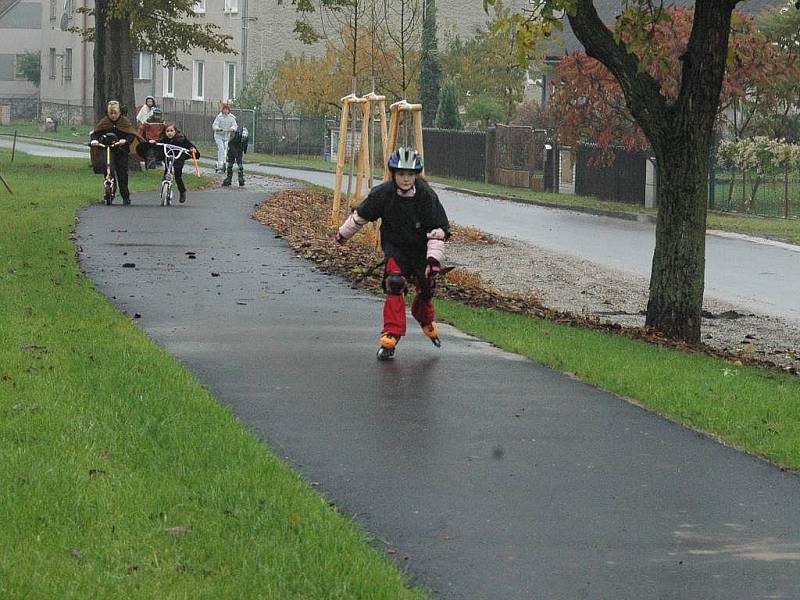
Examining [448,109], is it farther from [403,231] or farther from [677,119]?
[403,231]

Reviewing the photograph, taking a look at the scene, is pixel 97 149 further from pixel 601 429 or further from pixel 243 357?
pixel 601 429

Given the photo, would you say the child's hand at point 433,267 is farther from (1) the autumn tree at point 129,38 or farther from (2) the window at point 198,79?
(2) the window at point 198,79

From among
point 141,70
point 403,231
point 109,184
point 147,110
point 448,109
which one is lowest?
point 109,184

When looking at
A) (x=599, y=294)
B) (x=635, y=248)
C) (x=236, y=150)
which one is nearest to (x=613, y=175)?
(x=236, y=150)

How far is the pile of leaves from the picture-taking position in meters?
14.0

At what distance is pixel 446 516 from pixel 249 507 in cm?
83

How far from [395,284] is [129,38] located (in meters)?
29.5

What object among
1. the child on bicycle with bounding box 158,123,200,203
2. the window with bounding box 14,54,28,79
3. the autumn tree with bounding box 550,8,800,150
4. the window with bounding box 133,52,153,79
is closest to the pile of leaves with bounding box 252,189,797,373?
the child on bicycle with bounding box 158,123,200,203

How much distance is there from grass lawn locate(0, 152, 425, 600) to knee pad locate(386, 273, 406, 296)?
64.0 inches

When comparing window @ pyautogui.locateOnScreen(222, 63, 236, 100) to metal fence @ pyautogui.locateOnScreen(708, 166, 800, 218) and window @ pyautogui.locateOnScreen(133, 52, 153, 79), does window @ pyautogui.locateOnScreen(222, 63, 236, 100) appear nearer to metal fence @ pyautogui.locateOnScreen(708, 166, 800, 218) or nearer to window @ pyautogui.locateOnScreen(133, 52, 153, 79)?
window @ pyautogui.locateOnScreen(133, 52, 153, 79)

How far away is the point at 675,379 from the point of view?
34.3ft

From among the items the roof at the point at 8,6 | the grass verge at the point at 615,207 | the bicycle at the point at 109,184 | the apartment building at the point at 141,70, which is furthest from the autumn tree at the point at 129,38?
the roof at the point at 8,6

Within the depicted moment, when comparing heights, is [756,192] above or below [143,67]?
below

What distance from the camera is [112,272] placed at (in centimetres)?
1636
